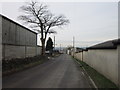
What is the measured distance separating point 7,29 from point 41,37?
24532mm

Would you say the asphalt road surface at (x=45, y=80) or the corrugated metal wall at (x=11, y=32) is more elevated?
the corrugated metal wall at (x=11, y=32)

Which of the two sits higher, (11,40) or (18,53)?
(11,40)

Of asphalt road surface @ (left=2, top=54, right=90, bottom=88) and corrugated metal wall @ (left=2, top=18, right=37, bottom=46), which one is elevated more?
corrugated metal wall @ (left=2, top=18, right=37, bottom=46)

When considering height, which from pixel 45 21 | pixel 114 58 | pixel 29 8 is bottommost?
pixel 114 58

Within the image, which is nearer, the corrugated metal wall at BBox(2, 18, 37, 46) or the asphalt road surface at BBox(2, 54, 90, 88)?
the asphalt road surface at BBox(2, 54, 90, 88)

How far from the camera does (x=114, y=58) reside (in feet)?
32.2

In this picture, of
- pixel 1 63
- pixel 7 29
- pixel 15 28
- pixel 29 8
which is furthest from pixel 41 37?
pixel 1 63

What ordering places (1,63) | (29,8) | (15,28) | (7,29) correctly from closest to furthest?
1. (1,63)
2. (7,29)
3. (15,28)
4. (29,8)

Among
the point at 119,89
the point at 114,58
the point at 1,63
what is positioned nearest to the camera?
the point at 119,89

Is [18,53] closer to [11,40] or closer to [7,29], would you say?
[11,40]

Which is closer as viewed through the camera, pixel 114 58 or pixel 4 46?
pixel 114 58

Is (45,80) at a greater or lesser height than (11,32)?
lesser

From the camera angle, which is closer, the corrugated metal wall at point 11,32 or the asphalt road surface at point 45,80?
the asphalt road surface at point 45,80

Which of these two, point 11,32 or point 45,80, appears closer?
point 45,80
